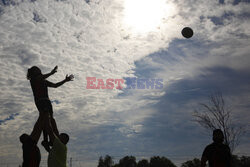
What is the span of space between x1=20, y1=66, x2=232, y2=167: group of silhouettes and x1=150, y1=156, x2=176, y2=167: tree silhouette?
94994 millimetres

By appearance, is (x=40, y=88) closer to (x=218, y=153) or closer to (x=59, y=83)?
(x=59, y=83)

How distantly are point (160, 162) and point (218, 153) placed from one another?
9600 centimetres

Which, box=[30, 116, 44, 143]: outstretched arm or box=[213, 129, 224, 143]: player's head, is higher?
box=[30, 116, 44, 143]: outstretched arm

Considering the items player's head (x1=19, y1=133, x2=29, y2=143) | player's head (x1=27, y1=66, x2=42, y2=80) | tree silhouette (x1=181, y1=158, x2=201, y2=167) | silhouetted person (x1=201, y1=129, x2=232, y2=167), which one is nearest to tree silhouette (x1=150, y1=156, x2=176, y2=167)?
tree silhouette (x1=181, y1=158, x2=201, y2=167)

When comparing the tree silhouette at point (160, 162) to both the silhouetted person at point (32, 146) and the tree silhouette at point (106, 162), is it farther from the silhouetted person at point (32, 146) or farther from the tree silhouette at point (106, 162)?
the silhouetted person at point (32, 146)

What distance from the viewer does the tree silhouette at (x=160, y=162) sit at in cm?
9444

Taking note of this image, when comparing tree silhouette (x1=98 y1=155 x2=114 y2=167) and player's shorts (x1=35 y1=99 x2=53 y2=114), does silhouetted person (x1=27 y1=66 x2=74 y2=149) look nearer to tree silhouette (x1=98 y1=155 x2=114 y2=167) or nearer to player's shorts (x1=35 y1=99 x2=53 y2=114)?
player's shorts (x1=35 y1=99 x2=53 y2=114)

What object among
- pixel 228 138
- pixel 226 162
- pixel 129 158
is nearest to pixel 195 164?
pixel 129 158

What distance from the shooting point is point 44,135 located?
5.14 meters

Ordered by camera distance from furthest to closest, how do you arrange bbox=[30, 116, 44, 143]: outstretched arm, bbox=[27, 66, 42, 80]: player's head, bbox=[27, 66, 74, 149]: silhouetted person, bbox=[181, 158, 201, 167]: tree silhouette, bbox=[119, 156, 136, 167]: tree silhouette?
bbox=[119, 156, 136, 167]: tree silhouette, bbox=[181, 158, 201, 167]: tree silhouette, bbox=[27, 66, 42, 80]: player's head, bbox=[27, 66, 74, 149]: silhouetted person, bbox=[30, 116, 44, 143]: outstretched arm

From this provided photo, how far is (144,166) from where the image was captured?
3814 inches

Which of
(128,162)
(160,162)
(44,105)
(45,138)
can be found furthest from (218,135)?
(128,162)

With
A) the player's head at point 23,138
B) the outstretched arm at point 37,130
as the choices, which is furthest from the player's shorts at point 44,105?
the player's head at point 23,138

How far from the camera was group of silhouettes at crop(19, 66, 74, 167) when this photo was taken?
4.15 meters
